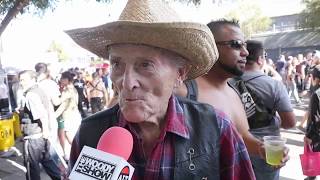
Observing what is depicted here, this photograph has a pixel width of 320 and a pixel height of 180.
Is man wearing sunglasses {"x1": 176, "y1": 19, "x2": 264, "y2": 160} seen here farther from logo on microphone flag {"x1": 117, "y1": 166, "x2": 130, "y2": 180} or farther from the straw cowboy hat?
logo on microphone flag {"x1": 117, "y1": 166, "x2": 130, "y2": 180}

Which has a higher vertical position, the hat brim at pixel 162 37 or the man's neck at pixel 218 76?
the hat brim at pixel 162 37

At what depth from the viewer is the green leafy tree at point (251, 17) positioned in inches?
2445

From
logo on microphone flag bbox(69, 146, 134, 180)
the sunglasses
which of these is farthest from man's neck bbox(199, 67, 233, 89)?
logo on microphone flag bbox(69, 146, 134, 180)

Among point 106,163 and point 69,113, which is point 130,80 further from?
point 69,113

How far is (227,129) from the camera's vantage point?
5.70 feet

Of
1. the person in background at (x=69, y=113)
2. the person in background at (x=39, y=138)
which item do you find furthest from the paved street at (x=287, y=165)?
the person in background at (x=69, y=113)

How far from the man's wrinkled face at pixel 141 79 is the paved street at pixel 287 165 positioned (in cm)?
460

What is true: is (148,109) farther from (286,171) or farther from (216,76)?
(286,171)

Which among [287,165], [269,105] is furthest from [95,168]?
[287,165]

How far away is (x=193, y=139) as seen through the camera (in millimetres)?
1691

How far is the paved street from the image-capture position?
591cm

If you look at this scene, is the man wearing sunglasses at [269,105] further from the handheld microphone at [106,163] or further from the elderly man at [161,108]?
the handheld microphone at [106,163]

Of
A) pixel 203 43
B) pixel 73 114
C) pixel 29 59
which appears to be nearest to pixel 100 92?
pixel 73 114

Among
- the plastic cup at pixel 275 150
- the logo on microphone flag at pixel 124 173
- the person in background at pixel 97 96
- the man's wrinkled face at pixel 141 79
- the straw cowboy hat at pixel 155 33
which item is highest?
the straw cowboy hat at pixel 155 33
